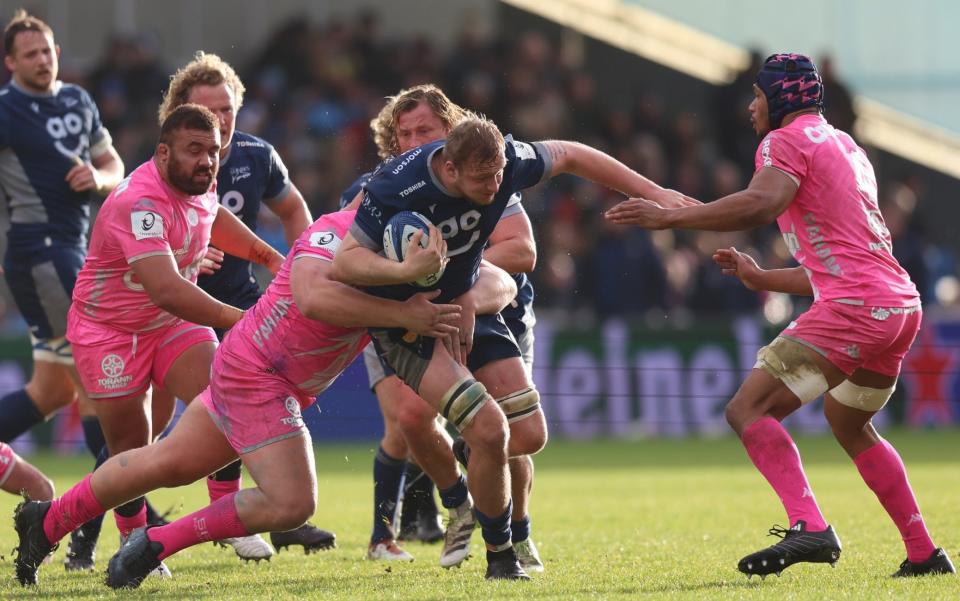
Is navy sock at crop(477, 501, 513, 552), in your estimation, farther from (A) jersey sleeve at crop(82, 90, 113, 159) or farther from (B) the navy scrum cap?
(A) jersey sleeve at crop(82, 90, 113, 159)

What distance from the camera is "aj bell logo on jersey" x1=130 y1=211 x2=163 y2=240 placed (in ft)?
22.9

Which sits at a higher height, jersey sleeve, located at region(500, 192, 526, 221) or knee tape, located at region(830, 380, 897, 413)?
jersey sleeve, located at region(500, 192, 526, 221)

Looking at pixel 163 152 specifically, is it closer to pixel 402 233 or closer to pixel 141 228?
pixel 141 228

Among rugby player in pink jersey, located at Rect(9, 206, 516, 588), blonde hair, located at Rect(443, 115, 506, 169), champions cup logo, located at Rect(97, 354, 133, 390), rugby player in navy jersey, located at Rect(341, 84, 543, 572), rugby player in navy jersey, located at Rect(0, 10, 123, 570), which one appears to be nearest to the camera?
blonde hair, located at Rect(443, 115, 506, 169)

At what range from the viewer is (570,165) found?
6859 millimetres

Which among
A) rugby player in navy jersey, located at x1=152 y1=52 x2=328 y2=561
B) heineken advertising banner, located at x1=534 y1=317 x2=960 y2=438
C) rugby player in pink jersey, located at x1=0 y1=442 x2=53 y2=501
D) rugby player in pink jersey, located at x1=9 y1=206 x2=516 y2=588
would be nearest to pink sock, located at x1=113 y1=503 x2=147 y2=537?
rugby player in pink jersey, located at x1=0 y1=442 x2=53 y2=501

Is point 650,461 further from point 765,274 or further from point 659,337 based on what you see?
point 765,274

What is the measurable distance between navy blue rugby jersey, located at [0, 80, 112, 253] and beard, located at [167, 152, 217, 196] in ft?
7.08

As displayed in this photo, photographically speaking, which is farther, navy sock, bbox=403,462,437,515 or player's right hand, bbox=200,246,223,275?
navy sock, bbox=403,462,437,515

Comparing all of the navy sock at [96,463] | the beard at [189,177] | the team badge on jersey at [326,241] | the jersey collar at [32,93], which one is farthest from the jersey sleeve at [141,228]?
the jersey collar at [32,93]

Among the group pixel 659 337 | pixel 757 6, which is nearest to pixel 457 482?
pixel 659 337

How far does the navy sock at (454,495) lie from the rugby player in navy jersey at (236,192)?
882mm

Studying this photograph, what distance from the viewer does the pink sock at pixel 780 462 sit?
6.54m

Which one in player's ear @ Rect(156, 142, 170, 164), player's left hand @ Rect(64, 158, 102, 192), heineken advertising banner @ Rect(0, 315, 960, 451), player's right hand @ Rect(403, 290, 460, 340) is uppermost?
player's ear @ Rect(156, 142, 170, 164)
